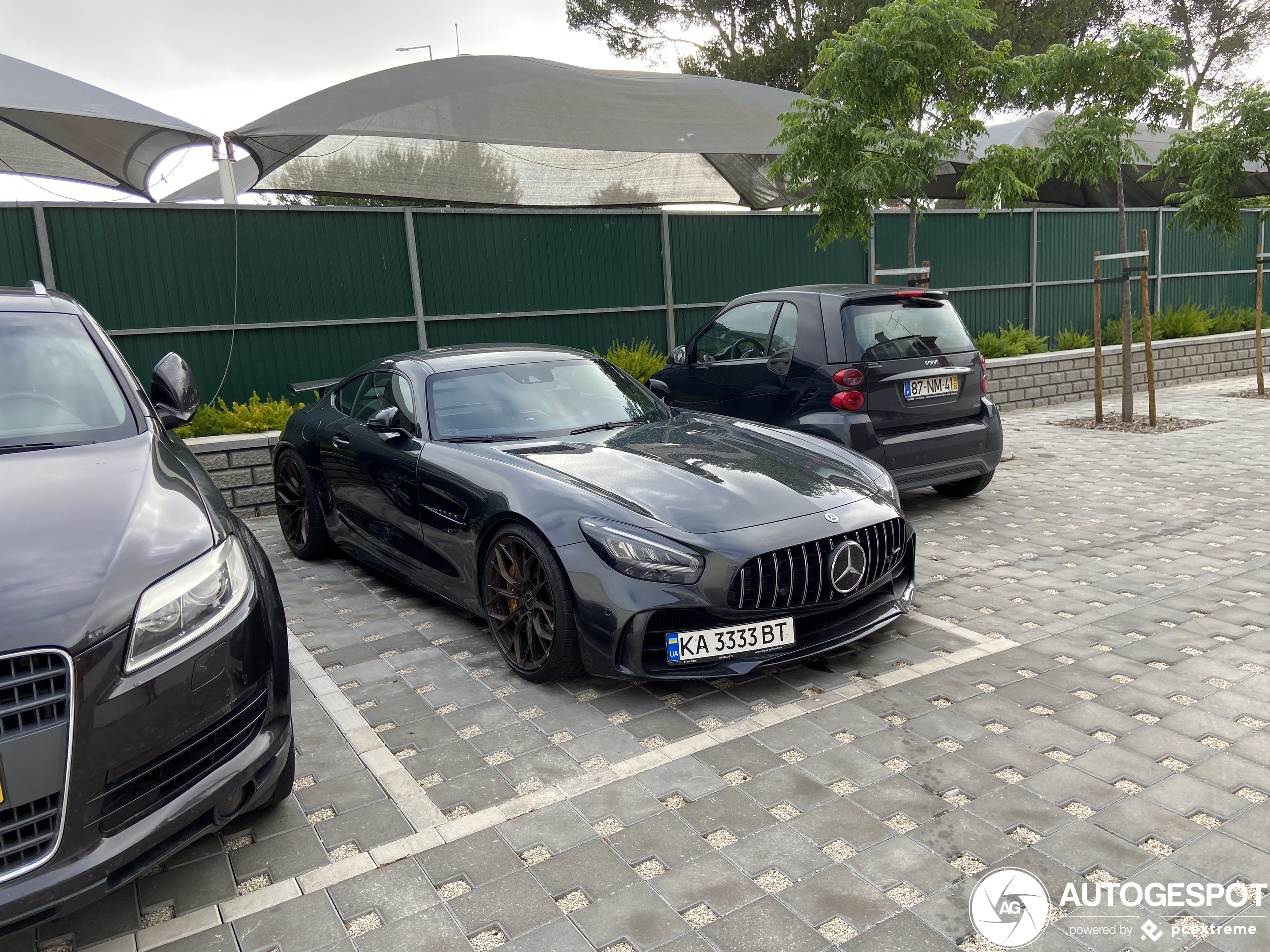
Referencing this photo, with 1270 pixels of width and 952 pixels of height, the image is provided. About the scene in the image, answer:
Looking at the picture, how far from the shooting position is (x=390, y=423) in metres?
4.81

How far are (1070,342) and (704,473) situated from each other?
11.3 meters

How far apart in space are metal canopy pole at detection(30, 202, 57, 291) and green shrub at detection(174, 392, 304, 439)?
1.65 metres

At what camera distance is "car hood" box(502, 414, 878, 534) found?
151 inches

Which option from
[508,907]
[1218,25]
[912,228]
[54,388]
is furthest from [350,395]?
[1218,25]

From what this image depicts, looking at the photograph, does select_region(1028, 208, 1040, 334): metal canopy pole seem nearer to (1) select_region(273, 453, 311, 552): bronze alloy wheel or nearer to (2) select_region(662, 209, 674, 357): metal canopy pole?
(2) select_region(662, 209, 674, 357): metal canopy pole

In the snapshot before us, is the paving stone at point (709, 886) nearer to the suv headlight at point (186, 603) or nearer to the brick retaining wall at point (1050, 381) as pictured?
the suv headlight at point (186, 603)

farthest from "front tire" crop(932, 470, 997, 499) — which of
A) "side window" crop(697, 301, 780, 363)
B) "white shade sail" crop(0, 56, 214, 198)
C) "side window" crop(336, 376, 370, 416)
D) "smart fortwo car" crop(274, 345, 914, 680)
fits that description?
"white shade sail" crop(0, 56, 214, 198)

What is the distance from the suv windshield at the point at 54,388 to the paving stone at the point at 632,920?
7.28 ft

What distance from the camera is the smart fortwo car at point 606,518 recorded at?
3.65 meters

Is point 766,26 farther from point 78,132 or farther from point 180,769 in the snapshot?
point 180,769

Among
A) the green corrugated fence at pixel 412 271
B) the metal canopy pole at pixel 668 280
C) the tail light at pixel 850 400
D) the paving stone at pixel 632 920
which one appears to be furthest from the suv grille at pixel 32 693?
the metal canopy pole at pixel 668 280

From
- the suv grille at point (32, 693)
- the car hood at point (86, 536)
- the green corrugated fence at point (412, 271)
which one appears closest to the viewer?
the suv grille at point (32, 693)

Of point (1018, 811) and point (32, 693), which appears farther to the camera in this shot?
point (1018, 811)

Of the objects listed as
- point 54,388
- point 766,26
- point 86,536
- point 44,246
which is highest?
point 766,26
